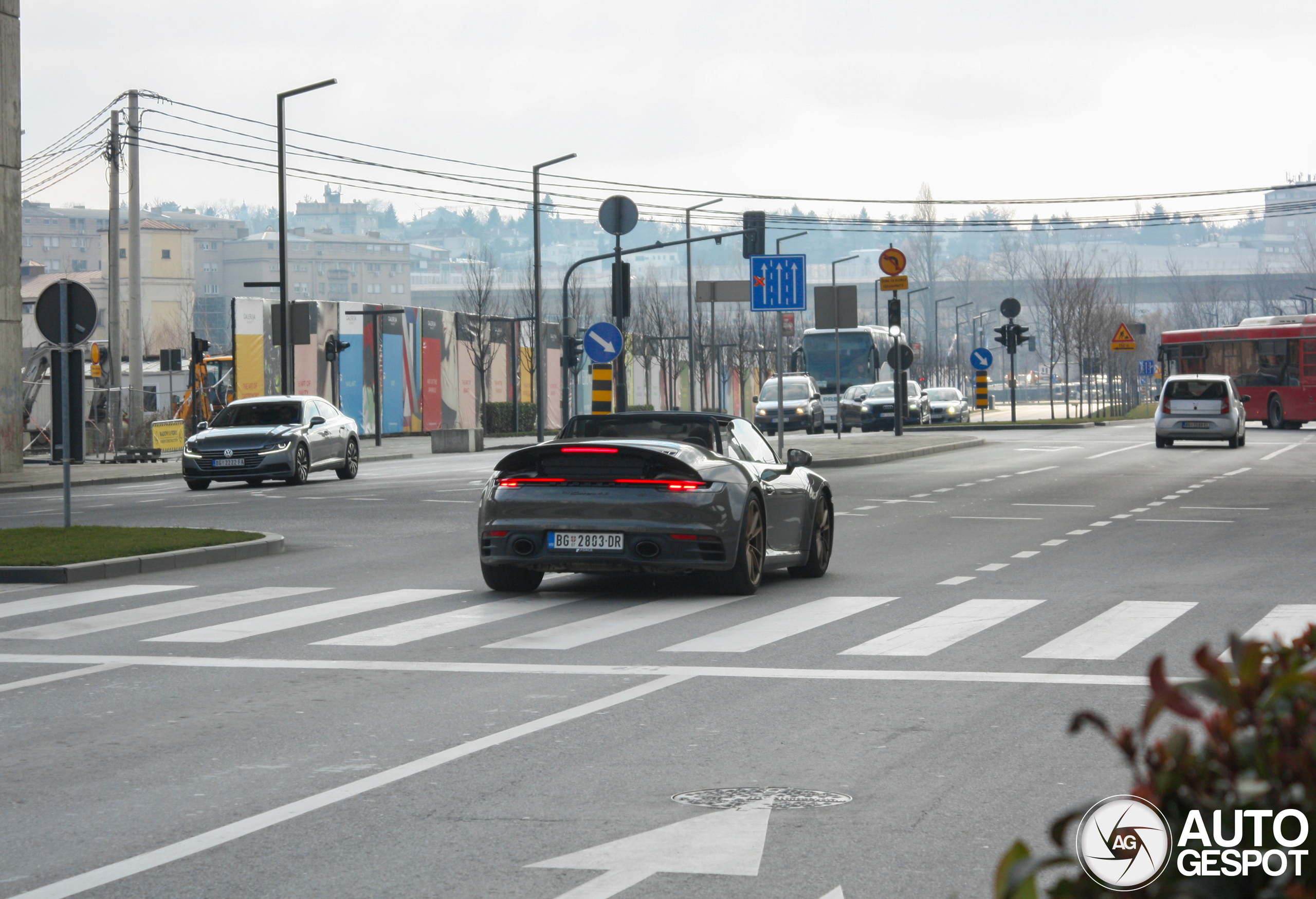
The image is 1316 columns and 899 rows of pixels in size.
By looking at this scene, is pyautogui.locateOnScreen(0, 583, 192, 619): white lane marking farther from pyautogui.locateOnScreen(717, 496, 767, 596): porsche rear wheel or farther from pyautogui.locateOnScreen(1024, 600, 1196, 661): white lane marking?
pyautogui.locateOnScreen(1024, 600, 1196, 661): white lane marking

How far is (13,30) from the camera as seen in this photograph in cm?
3303

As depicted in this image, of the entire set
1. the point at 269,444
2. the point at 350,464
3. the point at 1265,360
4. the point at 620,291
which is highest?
the point at 620,291

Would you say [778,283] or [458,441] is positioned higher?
[778,283]

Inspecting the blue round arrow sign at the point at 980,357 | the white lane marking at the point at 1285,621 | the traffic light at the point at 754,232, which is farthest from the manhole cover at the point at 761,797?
the blue round arrow sign at the point at 980,357

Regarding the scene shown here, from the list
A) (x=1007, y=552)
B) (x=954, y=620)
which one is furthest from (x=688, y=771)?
(x=1007, y=552)

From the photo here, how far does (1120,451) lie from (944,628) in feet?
97.3

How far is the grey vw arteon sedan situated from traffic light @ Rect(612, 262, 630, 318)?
221 inches

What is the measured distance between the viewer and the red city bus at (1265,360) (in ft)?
169

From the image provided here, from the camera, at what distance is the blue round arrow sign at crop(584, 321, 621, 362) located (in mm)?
30422

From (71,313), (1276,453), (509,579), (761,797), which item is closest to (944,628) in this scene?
(509,579)

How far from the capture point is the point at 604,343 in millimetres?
30641

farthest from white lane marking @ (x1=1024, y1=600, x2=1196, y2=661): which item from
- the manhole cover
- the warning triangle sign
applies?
the warning triangle sign

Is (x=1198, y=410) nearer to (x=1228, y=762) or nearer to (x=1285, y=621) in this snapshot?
(x=1285, y=621)

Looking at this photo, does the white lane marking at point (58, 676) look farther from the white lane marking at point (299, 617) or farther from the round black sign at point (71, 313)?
the round black sign at point (71, 313)
